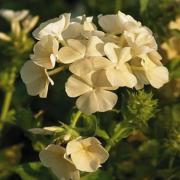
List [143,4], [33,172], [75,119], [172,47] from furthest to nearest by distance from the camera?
[172,47] < [143,4] < [33,172] < [75,119]

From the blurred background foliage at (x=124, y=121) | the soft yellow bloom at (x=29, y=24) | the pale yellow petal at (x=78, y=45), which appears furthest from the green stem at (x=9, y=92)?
the pale yellow petal at (x=78, y=45)

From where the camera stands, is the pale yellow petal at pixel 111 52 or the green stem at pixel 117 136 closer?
the pale yellow petal at pixel 111 52

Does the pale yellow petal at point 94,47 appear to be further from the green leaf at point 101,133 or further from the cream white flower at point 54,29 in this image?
the green leaf at point 101,133

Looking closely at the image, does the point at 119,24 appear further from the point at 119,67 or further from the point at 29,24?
the point at 29,24

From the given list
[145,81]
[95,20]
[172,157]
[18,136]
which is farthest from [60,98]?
[145,81]

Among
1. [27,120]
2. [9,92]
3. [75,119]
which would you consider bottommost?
[9,92]

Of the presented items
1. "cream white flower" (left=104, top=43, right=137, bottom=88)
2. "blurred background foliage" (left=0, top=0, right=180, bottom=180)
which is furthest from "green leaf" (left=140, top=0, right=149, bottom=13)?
"cream white flower" (left=104, top=43, right=137, bottom=88)

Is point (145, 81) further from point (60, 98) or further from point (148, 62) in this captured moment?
point (60, 98)

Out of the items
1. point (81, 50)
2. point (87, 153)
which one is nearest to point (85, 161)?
point (87, 153)
